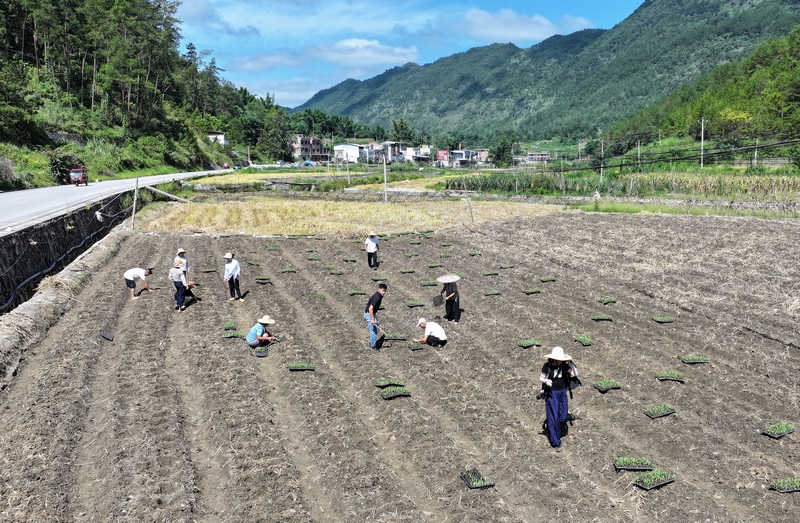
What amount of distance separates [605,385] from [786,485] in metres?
3.20

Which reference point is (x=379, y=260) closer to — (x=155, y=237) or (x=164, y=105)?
(x=155, y=237)

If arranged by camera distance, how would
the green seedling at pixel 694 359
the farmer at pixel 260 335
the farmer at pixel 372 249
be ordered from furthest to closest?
1. the farmer at pixel 372 249
2. the farmer at pixel 260 335
3. the green seedling at pixel 694 359

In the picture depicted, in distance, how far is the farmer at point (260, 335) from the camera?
39.7 feet

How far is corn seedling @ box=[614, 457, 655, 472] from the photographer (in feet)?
24.7

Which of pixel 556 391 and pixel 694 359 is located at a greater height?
pixel 556 391

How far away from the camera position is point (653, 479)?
7.26 metres

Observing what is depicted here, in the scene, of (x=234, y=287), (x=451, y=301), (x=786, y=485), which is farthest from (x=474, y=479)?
(x=234, y=287)

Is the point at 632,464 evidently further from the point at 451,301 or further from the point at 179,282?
the point at 179,282

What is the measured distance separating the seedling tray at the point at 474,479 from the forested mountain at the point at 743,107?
73.4m

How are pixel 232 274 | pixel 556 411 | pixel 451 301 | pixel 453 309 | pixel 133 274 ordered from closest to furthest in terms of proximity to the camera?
pixel 556 411 → pixel 451 301 → pixel 453 309 → pixel 232 274 → pixel 133 274

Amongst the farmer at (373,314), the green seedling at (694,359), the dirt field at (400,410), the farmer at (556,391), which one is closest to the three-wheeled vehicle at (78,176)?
the dirt field at (400,410)

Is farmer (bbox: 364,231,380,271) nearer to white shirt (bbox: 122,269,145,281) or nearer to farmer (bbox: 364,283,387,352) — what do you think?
white shirt (bbox: 122,269,145,281)

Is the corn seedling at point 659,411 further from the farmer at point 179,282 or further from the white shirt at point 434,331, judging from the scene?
the farmer at point 179,282

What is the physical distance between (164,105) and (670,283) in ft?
286
